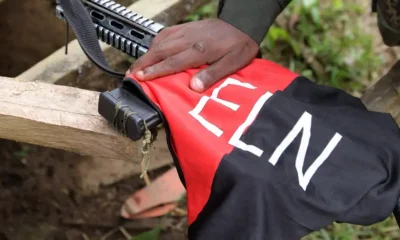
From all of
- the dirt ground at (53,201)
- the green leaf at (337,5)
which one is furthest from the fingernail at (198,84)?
the green leaf at (337,5)

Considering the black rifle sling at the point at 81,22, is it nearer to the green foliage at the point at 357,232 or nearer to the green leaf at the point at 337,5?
the green foliage at the point at 357,232

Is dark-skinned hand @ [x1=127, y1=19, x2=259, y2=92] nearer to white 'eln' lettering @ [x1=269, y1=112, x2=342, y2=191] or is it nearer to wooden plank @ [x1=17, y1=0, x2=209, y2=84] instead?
white 'eln' lettering @ [x1=269, y1=112, x2=342, y2=191]

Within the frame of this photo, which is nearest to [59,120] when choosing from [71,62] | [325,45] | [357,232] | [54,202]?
[71,62]

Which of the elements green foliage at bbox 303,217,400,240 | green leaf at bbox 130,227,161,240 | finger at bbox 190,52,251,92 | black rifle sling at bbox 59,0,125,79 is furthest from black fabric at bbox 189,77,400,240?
green foliage at bbox 303,217,400,240

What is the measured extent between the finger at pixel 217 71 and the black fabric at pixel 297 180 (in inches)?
4.1

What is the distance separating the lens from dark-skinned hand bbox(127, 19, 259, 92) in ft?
3.39

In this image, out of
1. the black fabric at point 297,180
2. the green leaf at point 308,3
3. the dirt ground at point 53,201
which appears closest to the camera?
the black fabric at point 297,180

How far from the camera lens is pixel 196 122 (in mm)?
951

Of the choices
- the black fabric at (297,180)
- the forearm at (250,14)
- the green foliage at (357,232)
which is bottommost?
the green foliage at (357,232)

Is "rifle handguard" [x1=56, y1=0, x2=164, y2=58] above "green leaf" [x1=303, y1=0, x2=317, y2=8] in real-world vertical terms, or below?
above

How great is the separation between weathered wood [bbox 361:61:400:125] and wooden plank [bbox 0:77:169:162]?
62cm

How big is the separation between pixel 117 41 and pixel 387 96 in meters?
0.62

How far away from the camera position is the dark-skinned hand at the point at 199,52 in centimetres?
103

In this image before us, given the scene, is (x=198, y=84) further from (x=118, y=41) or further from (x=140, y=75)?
(x=118, y=41)
